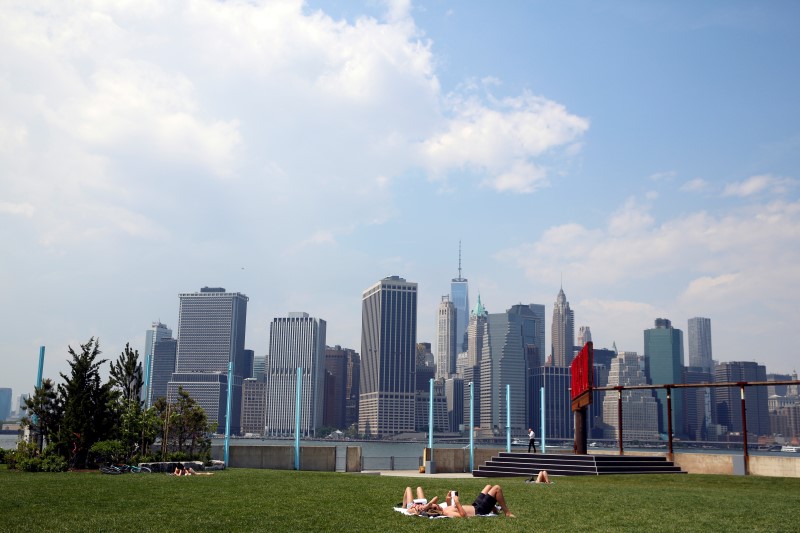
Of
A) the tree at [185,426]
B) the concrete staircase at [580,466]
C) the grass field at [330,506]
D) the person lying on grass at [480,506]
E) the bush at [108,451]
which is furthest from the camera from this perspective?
the tree at [185,426]

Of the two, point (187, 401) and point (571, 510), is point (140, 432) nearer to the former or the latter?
point (187, 401)

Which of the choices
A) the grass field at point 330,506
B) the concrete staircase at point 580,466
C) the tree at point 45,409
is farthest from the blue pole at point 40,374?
the concrete staircase at point 580,466

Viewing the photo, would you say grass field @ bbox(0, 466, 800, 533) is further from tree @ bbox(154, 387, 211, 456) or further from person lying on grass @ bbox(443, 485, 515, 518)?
tree @ bbox(154, 387, 211, 456)

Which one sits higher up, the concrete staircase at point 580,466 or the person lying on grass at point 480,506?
the person lying on grass at point 480,506

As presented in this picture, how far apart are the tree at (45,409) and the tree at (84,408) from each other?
0.43 metres

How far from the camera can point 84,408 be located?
33.3 m

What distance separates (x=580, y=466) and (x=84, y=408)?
77.0 ft

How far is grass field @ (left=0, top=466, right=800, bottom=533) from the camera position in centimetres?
1498

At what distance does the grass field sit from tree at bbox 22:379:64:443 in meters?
7.21

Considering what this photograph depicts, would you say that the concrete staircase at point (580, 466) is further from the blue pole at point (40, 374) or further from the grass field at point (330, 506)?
the blue pole at point (40, 374)

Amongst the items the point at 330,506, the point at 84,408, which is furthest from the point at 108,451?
the point at 330,506

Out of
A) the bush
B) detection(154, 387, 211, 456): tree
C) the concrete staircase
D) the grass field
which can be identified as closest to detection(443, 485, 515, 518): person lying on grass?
the grass field

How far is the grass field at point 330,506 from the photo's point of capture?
590 inches

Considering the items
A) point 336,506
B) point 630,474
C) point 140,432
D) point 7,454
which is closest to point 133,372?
point 140,432
